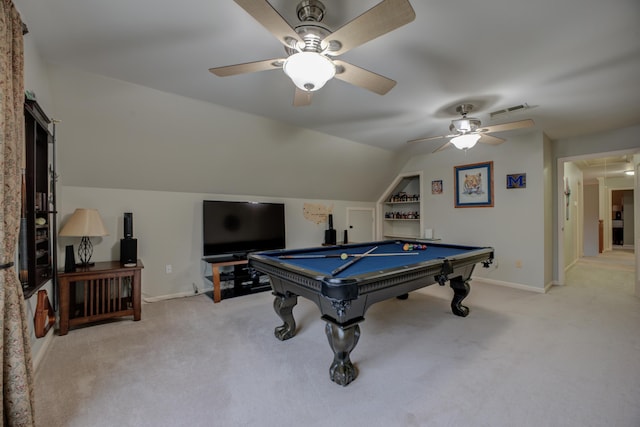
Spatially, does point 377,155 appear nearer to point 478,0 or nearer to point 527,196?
point 527,196

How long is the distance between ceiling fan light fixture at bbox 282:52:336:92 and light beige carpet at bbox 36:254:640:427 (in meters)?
1.87

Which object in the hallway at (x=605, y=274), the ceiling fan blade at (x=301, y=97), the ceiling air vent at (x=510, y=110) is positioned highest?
the ceiling air vent at (x=510, y=110)

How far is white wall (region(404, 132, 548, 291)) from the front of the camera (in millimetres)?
4039

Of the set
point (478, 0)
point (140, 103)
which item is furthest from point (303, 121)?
point (478, 0)

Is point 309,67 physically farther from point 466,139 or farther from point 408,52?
point 466,139

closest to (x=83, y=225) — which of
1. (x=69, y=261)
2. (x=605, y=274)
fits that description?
(x=69, y=261)

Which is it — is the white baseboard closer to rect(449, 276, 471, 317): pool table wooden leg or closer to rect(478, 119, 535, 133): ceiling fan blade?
rect(449, 276, 471, 317): pool table wooden leg

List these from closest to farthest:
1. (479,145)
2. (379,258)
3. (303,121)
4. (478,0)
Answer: (478,0) → (379,258) → (303,121) → (479,145)

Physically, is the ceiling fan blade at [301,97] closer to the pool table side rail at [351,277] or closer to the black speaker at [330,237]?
the pool table side rail at [351,277]

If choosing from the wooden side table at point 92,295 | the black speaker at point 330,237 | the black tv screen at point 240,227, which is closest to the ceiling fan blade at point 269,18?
the wooden side table at point 92,295

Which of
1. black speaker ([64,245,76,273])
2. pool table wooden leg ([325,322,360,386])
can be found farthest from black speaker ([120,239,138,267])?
pool table wooden leg ([325,322,360,386])

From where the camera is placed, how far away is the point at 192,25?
1.78m

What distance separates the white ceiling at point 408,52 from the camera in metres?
1.65

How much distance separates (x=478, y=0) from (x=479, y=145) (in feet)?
11.5
